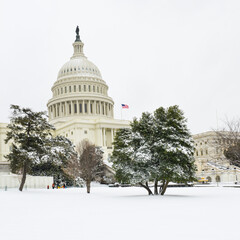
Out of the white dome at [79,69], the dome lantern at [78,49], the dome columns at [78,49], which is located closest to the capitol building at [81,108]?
the white dome at [79,69]

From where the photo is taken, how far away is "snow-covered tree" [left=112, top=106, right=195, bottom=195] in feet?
105

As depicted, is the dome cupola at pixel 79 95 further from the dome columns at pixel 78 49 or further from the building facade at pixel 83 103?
the dome columns at pixel 78 49

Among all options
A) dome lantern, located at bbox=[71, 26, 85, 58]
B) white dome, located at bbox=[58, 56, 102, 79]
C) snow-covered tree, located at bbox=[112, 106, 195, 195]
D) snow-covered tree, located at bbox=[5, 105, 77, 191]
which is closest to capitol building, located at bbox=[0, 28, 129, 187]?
white dome, located at bbox=[58, 56, 102, 79]

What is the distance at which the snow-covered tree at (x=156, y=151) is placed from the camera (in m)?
32.1

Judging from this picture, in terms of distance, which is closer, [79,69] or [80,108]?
[80,108]

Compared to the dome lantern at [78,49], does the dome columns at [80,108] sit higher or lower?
lower

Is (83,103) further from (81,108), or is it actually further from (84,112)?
(84,112)

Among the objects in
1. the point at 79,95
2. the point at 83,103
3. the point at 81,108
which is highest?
the point at 79,95

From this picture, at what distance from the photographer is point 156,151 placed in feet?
108

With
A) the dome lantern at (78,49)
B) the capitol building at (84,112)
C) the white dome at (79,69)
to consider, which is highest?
the dome lantern at (78,49)

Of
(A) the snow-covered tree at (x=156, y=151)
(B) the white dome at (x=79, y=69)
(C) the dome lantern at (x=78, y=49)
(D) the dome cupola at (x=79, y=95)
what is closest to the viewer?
(A) the snow-covered tree at (x=156, y=151)

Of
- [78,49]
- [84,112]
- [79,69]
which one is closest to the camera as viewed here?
[84,112]

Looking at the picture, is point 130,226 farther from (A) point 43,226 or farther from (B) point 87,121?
(B) point 87,121

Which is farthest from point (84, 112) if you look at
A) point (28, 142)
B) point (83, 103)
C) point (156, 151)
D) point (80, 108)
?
point (156, 151)
